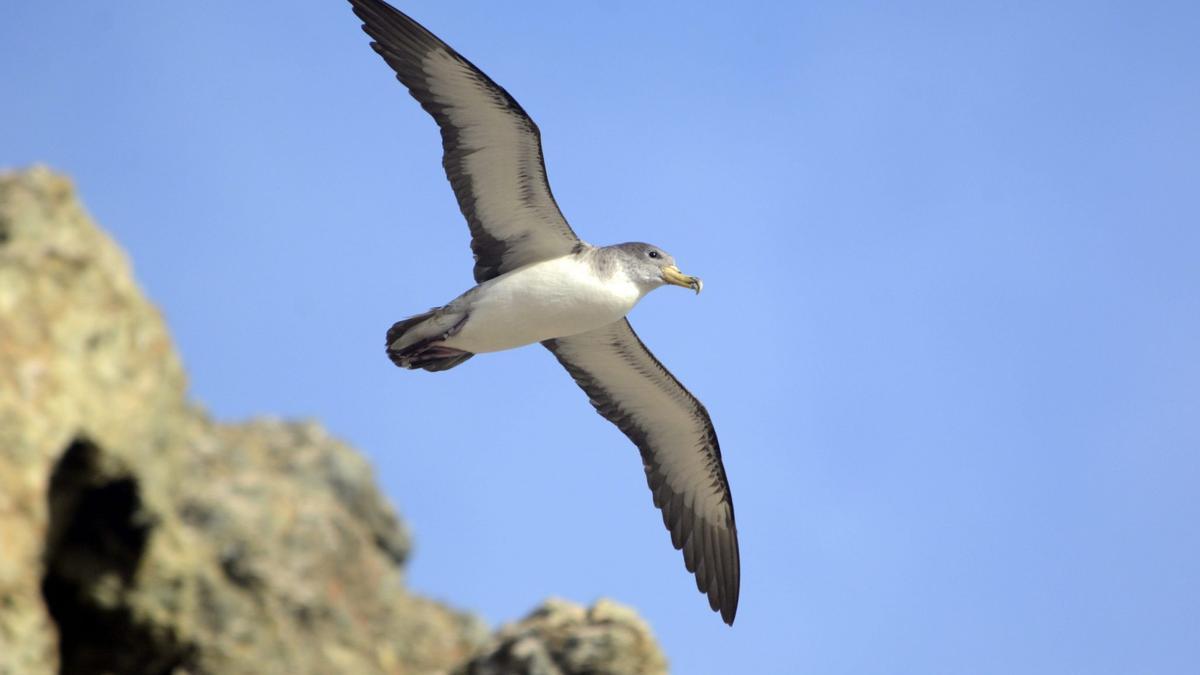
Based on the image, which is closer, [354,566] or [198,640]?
[198,640]

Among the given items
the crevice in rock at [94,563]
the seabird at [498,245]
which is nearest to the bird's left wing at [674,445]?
the seabird at [498,245]

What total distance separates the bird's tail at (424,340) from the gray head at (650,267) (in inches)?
79.0

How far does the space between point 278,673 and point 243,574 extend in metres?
1.55

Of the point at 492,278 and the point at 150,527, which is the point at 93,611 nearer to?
the point at 150,527

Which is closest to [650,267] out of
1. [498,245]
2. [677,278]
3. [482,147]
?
[677,278]

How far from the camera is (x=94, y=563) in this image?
16.9 metres

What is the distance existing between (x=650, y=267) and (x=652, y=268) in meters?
0.03

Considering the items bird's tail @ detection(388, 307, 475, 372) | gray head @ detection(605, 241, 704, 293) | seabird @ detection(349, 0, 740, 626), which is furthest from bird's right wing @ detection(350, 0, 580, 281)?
bird's tail @ detection(388, 307, 475, 372)

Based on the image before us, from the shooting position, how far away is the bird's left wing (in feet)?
65.9

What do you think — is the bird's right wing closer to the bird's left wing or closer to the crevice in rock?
the bird's left wing

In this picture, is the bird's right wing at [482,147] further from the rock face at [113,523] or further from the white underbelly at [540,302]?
the rock face at [113,523]

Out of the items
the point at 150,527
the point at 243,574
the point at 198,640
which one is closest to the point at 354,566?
the point at 243,574

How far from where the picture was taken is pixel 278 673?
20516 millimetres

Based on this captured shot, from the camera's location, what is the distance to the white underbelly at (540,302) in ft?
Result: 56.6
